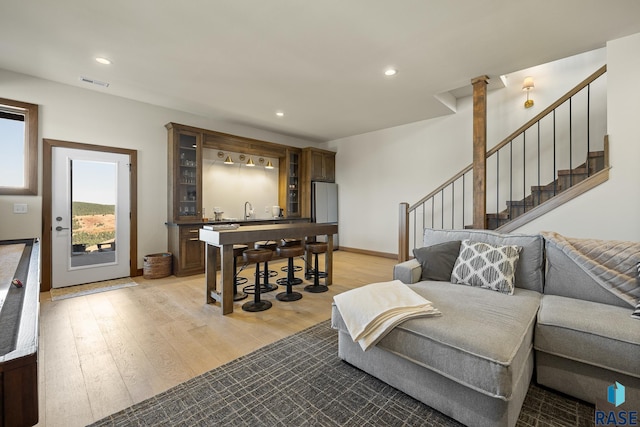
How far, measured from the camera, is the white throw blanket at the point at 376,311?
169 centimetres

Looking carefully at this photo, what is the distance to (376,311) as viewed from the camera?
1769mm

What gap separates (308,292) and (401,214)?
1.94 m

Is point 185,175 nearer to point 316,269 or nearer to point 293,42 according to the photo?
point 316,269

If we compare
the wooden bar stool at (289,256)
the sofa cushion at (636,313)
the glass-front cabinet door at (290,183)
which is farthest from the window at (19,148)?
the sofa cushion at (636,313)

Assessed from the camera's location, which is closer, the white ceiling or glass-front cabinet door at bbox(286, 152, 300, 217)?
the white ceiling

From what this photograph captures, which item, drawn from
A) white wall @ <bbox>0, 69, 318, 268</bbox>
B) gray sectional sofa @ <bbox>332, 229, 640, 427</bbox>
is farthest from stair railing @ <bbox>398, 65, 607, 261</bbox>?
white wall @ <bbox>0, 69, 318, 268</bbox>

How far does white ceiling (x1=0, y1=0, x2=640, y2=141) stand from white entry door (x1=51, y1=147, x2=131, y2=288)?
1.08 m

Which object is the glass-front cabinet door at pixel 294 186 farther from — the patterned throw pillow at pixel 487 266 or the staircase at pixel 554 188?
the patterned throw pillow at pixel 487 266

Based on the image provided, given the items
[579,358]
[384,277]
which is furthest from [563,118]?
[579,358]

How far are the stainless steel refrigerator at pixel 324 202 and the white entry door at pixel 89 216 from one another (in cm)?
365

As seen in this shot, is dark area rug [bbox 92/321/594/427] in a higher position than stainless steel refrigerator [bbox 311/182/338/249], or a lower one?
lower

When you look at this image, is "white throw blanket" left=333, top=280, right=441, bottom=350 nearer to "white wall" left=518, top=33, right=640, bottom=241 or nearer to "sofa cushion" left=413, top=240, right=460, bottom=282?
"sofa cushion" left=413, top=240, right=460, bottom=282

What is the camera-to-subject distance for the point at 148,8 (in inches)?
93.1

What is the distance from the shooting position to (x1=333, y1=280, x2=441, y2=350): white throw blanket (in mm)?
1689
